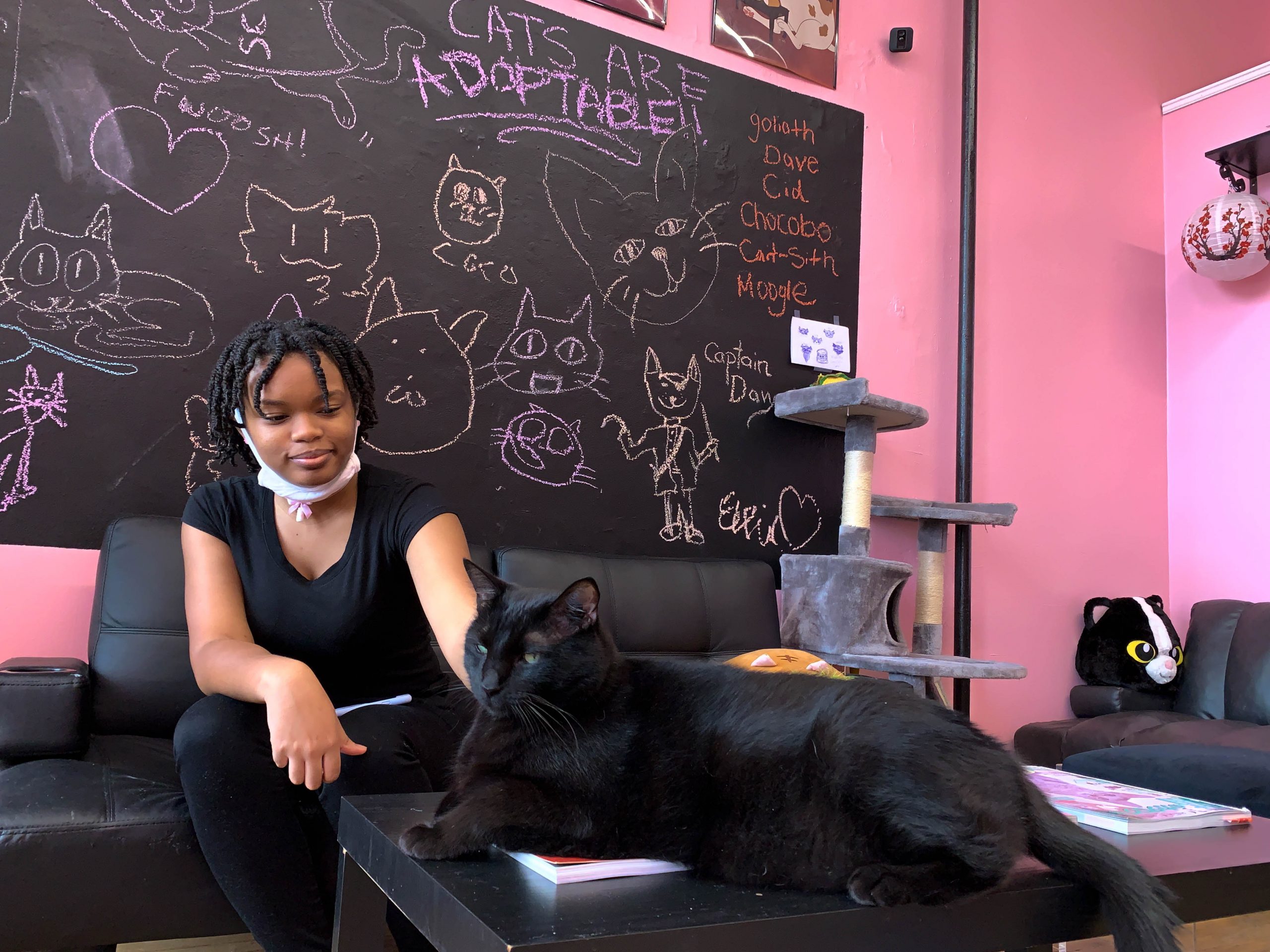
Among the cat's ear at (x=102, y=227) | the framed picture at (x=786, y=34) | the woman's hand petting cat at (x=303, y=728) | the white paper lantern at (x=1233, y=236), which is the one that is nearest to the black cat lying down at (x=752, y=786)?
the woman's hand petting cat at (x=303, y=728)

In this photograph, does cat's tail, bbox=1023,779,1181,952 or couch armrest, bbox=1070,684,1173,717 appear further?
couch armrest, bbox=1070,684,1173,717

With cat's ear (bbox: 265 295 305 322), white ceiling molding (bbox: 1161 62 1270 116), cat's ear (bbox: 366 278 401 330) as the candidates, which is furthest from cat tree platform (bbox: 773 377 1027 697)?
white ceiling molding (bbox: 1161 62 1270 116)

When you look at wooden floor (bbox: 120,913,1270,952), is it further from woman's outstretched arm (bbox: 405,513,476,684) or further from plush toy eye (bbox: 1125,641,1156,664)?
plush toy eye (bbox: 1125,641,1156,664)

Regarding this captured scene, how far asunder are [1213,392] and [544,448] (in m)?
2.79

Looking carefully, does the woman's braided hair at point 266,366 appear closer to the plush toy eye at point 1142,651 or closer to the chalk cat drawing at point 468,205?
the chalk cat drawing at point 468,205

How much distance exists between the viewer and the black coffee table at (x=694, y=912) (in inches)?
24.6

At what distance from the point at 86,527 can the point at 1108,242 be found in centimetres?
371

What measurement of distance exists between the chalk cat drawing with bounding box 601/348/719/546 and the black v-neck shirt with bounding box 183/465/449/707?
1193 mm

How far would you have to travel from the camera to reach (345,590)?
55.4 inches

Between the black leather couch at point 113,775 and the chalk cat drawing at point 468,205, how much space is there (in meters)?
0.88

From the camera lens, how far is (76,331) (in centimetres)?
195

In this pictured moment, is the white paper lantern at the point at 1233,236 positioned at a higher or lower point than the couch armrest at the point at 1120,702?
higher

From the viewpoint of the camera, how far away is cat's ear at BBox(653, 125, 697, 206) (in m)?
2.72

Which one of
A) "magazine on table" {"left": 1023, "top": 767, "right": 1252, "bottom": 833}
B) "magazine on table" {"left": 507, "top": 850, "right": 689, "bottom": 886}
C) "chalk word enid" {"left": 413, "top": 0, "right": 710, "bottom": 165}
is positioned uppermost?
"chalk word enid" {"left": 413, "top": 0, "right": 710, "bottom": 165}
